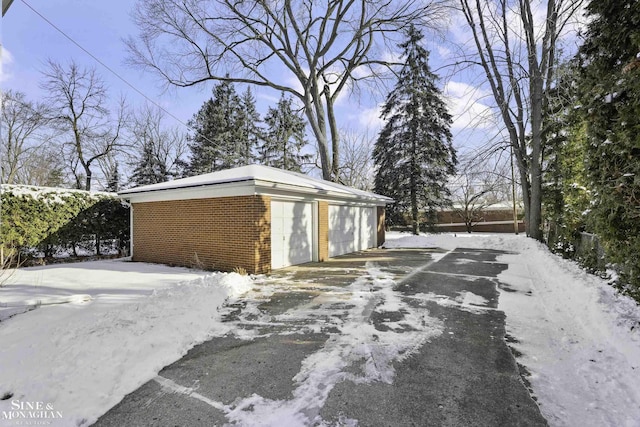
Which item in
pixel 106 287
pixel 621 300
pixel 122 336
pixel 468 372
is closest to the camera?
pixel 468 372

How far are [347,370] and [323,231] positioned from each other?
7.77m

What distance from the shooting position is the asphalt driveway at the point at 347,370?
2.52 m

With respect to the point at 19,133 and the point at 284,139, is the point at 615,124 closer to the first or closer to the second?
the point at 284,139

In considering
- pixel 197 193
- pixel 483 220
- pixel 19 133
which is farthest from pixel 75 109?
pixel 483 220

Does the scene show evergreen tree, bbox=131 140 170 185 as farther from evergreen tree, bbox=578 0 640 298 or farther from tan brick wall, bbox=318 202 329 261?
evergreen tree, bbox=578 0 640 298

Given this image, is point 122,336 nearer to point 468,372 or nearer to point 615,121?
point 468,372

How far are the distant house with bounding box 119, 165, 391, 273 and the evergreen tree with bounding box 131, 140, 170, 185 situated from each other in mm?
17775

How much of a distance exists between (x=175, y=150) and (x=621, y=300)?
1220 inches

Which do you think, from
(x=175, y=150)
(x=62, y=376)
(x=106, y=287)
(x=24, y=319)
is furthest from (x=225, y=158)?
(x=62, y=376)

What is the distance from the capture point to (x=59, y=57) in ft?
64.4

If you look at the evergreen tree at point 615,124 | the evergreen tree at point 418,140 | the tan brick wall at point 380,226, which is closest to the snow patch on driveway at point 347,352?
the evergreen tree at point 615,124

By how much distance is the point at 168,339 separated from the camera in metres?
3.90

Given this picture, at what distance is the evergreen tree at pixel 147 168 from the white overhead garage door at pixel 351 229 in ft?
67.4

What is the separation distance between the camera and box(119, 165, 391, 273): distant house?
813cm
